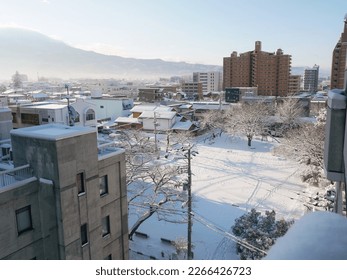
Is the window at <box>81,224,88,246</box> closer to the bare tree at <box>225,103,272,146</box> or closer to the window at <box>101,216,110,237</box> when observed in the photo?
the window at <box>101,216,110,237</box>

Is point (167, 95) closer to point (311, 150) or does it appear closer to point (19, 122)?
point (19, 122)

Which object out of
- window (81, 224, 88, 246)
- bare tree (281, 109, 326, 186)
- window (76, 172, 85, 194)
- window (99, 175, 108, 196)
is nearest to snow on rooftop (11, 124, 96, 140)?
window (76, 172, 85, 194)

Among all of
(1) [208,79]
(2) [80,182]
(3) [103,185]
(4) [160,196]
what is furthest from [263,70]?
(2) [80,182]

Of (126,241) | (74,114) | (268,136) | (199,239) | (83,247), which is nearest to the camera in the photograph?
(83,247)

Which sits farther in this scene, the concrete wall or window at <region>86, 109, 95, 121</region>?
window at <region>86, 109, 95, 121</region>

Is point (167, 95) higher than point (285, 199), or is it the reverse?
point (167, 95)

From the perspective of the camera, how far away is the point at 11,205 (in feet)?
24.5

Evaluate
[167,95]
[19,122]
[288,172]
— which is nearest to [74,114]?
[19,122]

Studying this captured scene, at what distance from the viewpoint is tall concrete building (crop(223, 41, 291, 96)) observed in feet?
226

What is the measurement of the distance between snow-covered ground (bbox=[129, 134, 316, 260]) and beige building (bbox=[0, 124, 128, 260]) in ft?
17.8

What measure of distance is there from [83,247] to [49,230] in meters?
1.31

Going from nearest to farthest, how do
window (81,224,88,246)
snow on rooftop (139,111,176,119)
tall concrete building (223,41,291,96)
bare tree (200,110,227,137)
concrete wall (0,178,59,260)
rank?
concrete wall (0,178,59,260) → window (81,224,88,246) → snow on rooftop (139,111,176,119) → bare tree (200,110,227,137) → tall concrete building (223,41,291,96)

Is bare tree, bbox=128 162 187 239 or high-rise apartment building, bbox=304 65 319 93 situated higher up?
high-rise apartment building, bbox=304 65 319 93

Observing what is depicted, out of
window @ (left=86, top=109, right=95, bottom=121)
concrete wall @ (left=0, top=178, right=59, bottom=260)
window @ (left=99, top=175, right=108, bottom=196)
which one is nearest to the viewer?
concrete wall @ (left=0, top=178, right=59, bottom=260)
